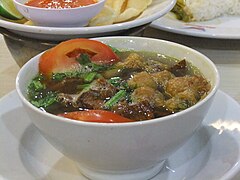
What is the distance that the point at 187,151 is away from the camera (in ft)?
2.89

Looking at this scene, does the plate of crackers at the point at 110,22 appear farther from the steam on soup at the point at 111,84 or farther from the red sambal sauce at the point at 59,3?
the steam on soup at the point at 111,84

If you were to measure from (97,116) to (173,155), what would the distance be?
0.75ft

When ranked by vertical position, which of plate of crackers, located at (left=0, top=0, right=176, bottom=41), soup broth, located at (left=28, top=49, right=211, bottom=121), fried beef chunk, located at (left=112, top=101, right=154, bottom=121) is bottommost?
plate of crackers, located at (left=0, top=0, right=176, bottom=41)

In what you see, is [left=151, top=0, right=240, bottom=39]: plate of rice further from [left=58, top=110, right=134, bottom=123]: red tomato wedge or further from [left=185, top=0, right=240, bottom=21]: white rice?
[left=58, top=110, right=134, bottom=123]: red tomato wedge

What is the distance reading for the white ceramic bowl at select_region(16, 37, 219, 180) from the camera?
69 centimetres

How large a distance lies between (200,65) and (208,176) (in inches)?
8.6

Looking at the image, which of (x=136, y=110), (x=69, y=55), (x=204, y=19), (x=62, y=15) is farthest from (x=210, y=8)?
(x=136, y=110)

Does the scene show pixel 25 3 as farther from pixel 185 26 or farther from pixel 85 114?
pixel 85 114

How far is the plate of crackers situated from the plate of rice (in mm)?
105

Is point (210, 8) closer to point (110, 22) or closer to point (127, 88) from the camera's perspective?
point (110, 22)

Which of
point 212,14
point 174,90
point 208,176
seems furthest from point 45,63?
point 212,14

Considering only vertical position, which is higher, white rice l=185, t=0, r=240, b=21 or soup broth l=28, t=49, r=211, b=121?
soup broth l=28, t=49, r=211, b=121

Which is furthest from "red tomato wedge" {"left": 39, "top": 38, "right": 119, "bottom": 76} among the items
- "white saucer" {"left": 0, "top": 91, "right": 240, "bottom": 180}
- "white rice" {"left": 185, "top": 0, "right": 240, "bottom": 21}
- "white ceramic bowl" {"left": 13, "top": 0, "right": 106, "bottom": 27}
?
"white rice" {"left": 185, "top": 0, "right": 240, "bottom": 21}

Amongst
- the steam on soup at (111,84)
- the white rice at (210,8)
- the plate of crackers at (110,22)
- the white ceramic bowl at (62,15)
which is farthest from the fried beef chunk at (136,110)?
the white rice at (210,8)
